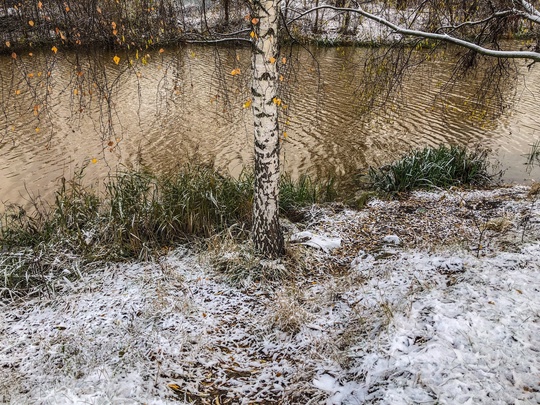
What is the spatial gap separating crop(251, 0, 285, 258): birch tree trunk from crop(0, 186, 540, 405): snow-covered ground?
1.60 feet

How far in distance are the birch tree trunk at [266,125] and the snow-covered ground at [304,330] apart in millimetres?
488

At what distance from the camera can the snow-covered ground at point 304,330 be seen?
8.66ft

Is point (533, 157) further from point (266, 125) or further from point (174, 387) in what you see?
point (174, 387)

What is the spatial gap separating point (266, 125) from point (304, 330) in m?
1.97

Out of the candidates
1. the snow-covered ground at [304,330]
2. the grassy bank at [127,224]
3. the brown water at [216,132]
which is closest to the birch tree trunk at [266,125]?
the snow-covered ground at [304,330]

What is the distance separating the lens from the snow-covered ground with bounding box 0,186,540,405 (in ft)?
8.66

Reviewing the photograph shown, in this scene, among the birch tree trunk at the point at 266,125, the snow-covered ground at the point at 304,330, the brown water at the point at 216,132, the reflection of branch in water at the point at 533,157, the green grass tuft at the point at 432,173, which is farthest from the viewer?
the reflection of branch in water at the point at 533,157

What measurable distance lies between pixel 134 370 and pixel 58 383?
0.54 meters

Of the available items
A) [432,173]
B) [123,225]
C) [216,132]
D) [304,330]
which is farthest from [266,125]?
[216,132]

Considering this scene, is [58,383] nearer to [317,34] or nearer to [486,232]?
[486,232]

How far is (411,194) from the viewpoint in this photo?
22.4 ft

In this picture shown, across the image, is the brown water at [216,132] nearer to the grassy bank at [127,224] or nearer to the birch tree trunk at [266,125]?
the grassy bank at [127,224]

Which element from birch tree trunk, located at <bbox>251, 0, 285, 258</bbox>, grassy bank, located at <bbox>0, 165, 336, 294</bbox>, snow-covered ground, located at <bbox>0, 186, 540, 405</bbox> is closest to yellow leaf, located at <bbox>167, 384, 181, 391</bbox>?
snow-covered ground, located at <bbox>0, 186, 540, 405</bbox>

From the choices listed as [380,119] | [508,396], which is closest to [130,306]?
[508,396]
